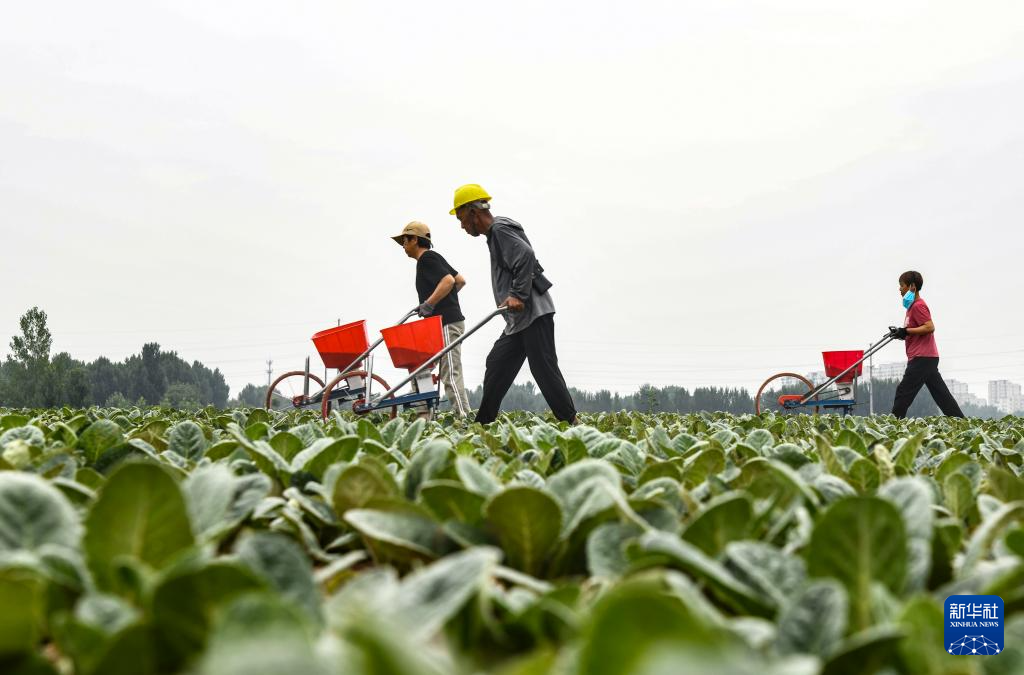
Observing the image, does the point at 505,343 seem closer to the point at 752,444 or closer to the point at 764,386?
the point at 752,444

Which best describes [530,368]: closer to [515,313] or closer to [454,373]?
[515,313]

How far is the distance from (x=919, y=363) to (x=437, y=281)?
24.2ft

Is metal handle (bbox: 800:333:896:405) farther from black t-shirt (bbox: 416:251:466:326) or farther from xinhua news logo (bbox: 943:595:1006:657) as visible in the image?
xinhua news logo (bbox: 943:595:1006:657)

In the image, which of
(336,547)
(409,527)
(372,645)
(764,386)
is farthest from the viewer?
(764,386)

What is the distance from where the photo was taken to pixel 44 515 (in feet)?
3.33

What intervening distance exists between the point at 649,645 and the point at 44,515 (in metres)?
0.87

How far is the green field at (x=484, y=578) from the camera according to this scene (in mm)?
534

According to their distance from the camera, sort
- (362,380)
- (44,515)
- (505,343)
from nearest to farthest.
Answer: (44,515) → (505,343) → (362,380)

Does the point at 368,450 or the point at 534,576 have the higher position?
the point at 368,450

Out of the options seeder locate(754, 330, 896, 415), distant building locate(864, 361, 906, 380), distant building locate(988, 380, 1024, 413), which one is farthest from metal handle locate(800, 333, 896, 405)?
distant building locate(988, 380, 1024, 413)

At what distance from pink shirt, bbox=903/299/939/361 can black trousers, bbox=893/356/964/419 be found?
0.32ft

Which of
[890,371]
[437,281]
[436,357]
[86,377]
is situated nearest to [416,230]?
[437,281]

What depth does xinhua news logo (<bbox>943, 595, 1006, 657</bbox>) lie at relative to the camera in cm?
83

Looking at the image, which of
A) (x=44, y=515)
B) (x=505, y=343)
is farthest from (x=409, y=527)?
(x=505, y=343)
